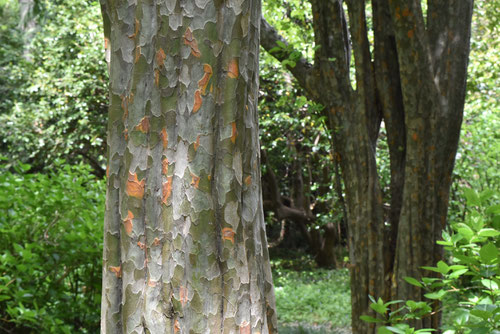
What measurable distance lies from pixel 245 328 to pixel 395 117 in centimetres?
255

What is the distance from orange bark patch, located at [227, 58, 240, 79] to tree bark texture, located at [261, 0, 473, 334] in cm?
208

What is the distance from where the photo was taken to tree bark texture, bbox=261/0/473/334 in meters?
3.53

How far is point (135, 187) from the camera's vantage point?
5.49 ft

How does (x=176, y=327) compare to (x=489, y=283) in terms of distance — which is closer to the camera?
(x=176, y=327)

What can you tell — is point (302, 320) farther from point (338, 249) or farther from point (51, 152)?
point (51, 152)

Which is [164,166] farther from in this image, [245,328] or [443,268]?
[443,268]

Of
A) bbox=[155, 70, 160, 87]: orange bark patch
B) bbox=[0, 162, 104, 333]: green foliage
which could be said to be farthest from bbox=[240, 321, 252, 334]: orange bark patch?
bbox=[0, 162, 104, 333]: green foliage

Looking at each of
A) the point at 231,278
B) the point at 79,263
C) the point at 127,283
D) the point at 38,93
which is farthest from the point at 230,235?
the point at 38,93

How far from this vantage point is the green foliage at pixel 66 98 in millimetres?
10703

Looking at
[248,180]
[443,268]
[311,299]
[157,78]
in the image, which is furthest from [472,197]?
[311,299]

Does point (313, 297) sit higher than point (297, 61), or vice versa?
point (297, 61)

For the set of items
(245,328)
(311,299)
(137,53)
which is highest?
(137,53)

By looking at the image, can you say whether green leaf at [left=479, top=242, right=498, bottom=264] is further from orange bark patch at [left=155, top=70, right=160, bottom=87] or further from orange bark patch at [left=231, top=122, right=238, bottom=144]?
orange bark patch at [left=155, top=70, right=160, bottom=87]

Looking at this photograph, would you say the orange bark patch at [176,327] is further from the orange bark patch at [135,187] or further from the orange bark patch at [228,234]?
the orange bark patch at [135,187]
